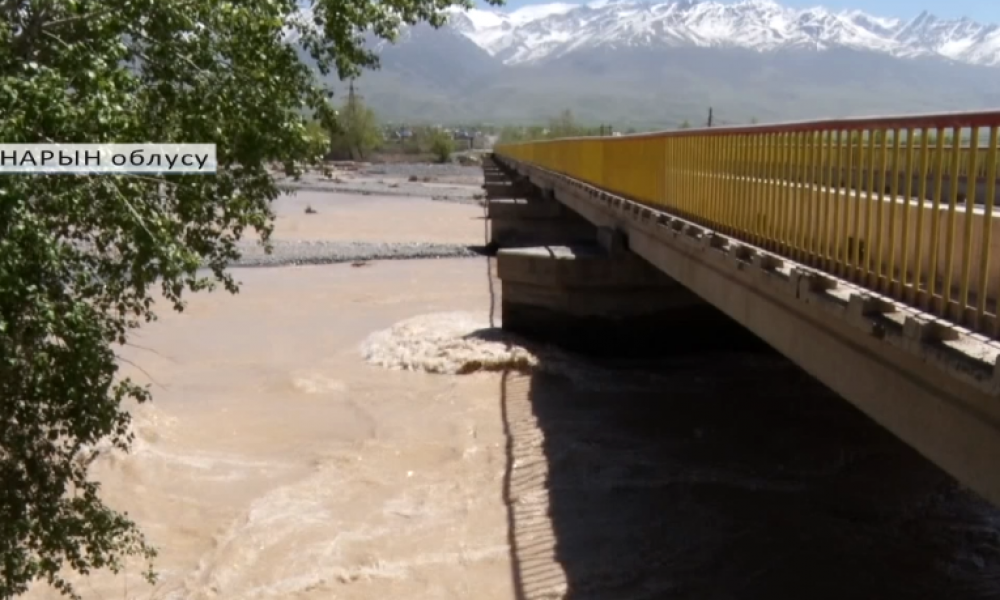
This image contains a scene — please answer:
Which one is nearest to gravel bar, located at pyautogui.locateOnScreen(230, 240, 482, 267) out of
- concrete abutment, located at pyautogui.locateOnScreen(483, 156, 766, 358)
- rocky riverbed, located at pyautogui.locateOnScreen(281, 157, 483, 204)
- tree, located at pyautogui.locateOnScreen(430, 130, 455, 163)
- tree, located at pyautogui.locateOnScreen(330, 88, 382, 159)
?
concrete abutment, located at pyautogui.locateOnScreen(483, 156, 766, 358)

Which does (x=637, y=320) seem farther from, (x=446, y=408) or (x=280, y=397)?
(x=280, y=397)

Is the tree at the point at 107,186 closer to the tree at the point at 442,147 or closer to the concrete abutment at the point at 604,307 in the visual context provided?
the concrete abutment at the point at 604,307

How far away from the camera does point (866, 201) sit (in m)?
6.11

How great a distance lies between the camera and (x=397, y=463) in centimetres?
1176

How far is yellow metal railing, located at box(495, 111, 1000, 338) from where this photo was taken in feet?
16.4

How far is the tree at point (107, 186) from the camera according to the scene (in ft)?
13.5

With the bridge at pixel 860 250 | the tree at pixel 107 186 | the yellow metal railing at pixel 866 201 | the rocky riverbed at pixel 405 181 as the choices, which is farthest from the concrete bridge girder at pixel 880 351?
the rocky riverbed at pixel 405 181

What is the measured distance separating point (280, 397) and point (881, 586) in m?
8.72

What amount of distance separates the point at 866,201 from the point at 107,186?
4034mm

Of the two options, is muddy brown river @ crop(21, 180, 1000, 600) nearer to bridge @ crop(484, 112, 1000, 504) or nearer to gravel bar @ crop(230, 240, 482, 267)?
bridge @ crop(484, 112, 1000, 504)

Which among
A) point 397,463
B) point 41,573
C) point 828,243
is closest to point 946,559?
point 828,243

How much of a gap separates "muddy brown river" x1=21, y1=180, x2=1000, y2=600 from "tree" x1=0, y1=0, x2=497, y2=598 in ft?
11.4

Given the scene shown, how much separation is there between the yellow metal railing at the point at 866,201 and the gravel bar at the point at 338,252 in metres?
19.5

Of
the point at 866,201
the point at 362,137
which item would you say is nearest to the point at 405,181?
the point at 362,137
